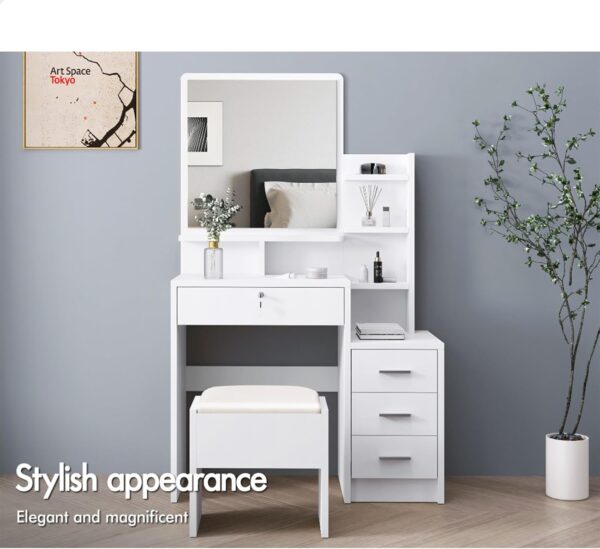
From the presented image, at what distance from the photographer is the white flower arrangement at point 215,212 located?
A: 3695mm

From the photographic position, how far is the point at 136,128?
3.88 metres

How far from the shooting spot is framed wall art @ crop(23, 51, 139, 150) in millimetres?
3863

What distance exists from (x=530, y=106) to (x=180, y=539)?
2.45 metres

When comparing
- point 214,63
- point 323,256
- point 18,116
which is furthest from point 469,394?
point 18,116

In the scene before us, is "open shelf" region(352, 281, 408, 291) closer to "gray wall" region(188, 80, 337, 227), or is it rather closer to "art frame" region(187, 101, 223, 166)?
"gray wall" region(188, 80, 337, 227)

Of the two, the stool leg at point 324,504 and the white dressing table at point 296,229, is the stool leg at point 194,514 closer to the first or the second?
the stool leg at point 324,504

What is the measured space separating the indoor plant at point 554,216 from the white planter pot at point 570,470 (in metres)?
0.12

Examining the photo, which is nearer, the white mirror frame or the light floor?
the light floor

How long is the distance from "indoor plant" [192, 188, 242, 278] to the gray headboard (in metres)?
0.08

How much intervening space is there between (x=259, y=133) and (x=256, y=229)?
44 centimetres

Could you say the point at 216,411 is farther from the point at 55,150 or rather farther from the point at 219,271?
the point at 55,150

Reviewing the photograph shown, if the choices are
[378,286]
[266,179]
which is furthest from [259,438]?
[266,179]

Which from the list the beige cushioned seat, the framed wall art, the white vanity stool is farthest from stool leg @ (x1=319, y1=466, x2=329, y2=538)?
the framed wall art

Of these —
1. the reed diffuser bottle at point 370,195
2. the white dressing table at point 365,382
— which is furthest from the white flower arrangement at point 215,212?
the reed diffuser bottle at point 370,195
